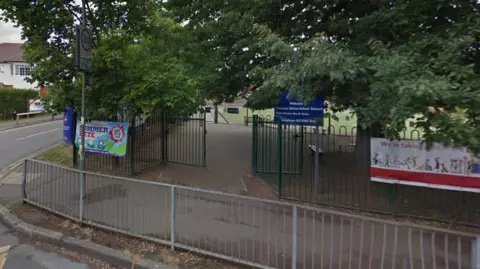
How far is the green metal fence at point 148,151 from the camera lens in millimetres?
8836

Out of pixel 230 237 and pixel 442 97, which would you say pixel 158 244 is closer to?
pixel 230 237

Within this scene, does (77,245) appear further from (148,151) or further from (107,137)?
(148,151)

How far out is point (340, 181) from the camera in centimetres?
709

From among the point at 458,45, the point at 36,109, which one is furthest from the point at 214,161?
the point at 36,109

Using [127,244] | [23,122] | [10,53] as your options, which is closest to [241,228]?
[127,244]

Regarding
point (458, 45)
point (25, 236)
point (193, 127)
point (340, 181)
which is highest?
point (458, 45)

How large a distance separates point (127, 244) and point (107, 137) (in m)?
4.19

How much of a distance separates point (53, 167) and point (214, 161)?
5091mm

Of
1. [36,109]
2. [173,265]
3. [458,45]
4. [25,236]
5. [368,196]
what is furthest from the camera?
[36,109]

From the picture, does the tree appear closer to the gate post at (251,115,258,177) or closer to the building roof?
the gate post at (251,115,258,177)

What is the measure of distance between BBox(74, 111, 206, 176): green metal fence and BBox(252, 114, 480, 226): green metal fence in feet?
7.37

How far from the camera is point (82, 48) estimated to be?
545cm

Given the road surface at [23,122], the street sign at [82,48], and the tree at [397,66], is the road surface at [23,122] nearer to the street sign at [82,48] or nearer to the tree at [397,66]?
the street sign at [82,48]

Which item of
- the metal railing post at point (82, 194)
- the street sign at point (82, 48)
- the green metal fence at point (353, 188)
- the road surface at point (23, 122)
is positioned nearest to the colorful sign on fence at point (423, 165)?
the green metal fence at point (353, 188)
